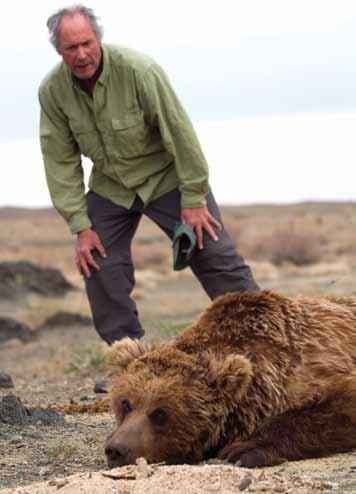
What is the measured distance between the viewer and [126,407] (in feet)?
20.1

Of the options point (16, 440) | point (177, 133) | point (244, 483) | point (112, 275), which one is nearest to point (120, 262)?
point (112, 275)

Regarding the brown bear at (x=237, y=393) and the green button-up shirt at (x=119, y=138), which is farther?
the green button-up shirt at (x=119, y=138)

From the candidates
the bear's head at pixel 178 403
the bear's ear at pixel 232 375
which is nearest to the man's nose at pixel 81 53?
the bear's head at pixel 178 403

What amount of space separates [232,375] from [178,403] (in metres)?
0.30

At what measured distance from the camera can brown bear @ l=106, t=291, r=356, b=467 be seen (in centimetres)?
597

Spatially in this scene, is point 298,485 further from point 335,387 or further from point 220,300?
point 220,300

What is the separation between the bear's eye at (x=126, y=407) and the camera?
609cm

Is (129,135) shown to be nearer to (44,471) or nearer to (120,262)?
(120,262)

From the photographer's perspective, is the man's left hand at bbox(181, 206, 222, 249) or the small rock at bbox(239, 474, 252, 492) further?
the man's left hand at bbox(181, 206, 222, 249)

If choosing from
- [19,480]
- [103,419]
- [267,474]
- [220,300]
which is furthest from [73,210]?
[267,474]

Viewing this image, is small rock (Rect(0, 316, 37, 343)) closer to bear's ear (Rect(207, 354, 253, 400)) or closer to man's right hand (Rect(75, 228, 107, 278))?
man's right hand (Rect(75, 228, 107, 278))

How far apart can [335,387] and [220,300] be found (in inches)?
32.1

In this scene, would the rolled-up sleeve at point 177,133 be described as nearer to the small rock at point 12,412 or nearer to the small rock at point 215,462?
the small rock at point 12,412

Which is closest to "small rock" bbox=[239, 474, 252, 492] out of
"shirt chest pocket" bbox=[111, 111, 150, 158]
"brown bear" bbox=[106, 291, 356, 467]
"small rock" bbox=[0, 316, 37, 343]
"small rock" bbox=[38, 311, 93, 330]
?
"brown bear" bbox=[106, 291, 356, 467]
